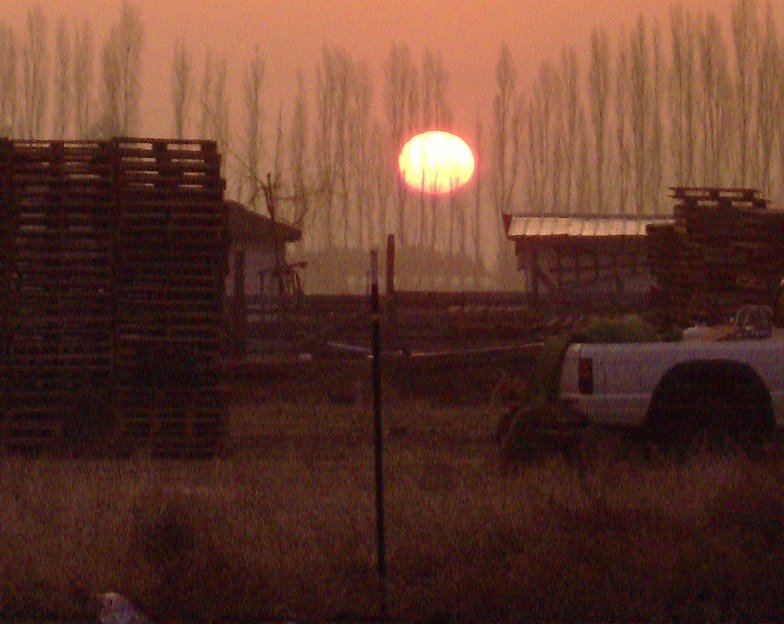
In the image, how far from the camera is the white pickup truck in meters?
11.6

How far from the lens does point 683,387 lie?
460 inches

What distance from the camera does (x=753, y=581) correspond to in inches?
285

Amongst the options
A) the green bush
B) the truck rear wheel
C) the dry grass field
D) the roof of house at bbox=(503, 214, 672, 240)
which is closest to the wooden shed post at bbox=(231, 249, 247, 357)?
the green bush

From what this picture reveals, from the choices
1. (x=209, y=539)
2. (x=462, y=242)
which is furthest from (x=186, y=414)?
(x=462, y=242)

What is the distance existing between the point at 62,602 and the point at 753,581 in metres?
3.52

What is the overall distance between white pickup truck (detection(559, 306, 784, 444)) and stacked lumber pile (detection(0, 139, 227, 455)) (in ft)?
16.2

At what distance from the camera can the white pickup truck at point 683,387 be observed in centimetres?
1162

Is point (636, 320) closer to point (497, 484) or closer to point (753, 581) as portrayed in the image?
point (497, 484)

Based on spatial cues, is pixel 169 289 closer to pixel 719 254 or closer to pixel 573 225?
pixel 719 254

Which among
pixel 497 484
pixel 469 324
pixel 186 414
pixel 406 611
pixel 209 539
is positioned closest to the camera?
pixel 406 611

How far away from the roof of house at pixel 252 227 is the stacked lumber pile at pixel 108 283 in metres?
15.2

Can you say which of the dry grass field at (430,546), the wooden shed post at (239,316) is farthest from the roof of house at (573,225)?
the dry grass field at (430,546)

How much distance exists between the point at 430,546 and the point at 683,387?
4236 mm

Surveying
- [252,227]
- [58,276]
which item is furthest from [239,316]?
[252,227]
